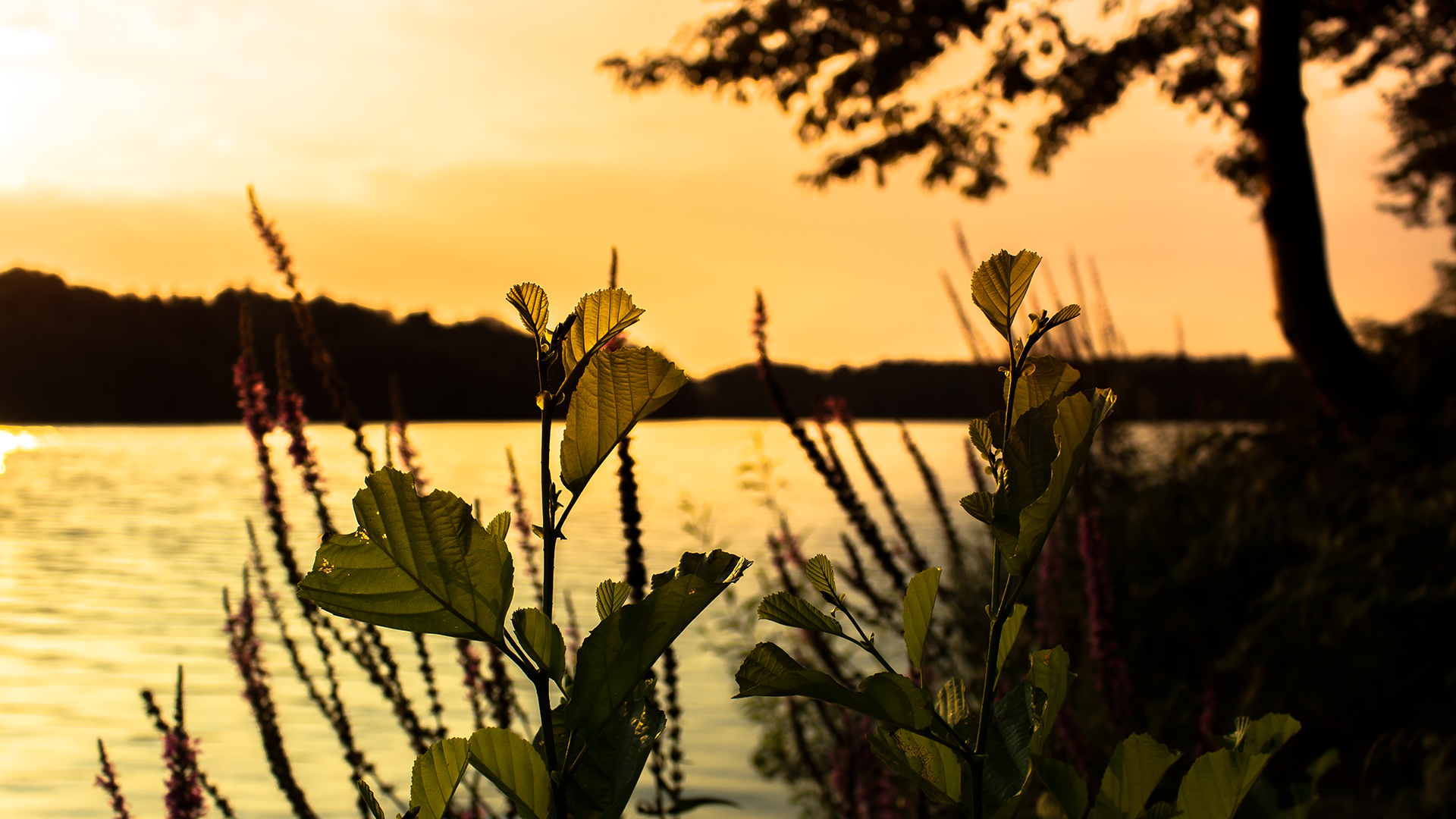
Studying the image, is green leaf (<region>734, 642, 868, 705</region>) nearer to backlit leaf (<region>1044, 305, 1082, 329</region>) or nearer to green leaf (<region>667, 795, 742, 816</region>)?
backlit leaf (<region>1044, 305, 1082, 329</region>)

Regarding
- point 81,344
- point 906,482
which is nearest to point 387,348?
point 81,344

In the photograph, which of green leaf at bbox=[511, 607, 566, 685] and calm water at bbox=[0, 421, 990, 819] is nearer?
green leaf at bbox=[511, 607, 566, 685]

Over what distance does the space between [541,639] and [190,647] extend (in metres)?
7.76

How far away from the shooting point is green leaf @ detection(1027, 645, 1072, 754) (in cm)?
59

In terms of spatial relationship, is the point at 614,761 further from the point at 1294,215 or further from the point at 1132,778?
the point at 1294,215

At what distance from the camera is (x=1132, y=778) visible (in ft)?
2.02

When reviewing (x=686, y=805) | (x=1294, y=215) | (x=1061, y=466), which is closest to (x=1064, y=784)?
(x=1061, y=466)

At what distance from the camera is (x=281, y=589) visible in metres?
9.12

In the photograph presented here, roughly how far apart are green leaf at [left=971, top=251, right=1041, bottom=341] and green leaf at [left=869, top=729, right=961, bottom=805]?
256 millimetres

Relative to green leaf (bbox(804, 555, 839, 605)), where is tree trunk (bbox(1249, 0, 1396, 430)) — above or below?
above

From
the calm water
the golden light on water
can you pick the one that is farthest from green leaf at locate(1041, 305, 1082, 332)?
the golden light on water

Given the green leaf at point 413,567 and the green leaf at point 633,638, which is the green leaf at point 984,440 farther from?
the green leaf at point 413,567

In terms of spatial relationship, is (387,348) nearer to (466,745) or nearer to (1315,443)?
(1315,443)

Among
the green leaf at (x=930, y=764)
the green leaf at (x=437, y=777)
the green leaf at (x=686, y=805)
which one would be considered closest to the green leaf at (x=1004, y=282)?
the green leaf at (x=930, y=764)
